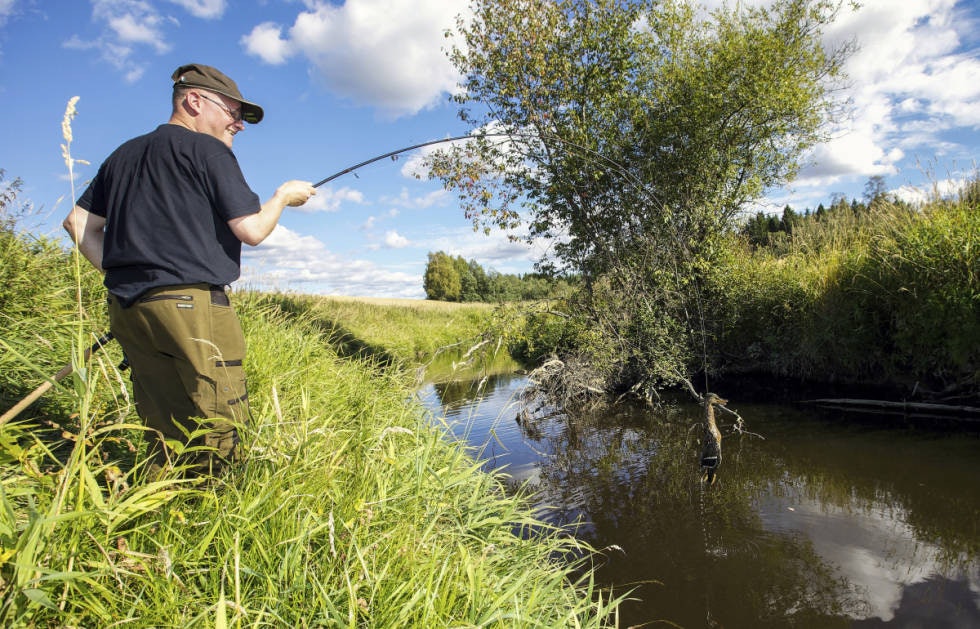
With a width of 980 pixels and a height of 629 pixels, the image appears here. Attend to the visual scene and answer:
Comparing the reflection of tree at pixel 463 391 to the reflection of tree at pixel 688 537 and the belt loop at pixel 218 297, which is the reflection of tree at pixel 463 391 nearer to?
the reflection of tree at pixel 688 537

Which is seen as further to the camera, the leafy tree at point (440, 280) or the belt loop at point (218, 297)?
the leafy tree at point (440, 280)

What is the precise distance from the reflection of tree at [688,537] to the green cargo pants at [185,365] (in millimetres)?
2823

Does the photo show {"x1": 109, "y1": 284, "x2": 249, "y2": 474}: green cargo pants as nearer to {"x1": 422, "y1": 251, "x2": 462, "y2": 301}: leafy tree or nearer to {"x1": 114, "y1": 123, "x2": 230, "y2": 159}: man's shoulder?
{"x1": 114, "y1": 123, "x2": 230, "y2": 159}: man's shoulder

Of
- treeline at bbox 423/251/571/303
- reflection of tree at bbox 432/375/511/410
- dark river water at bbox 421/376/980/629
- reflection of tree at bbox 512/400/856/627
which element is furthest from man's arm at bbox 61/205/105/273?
treeline at bbox 423/251/571/303

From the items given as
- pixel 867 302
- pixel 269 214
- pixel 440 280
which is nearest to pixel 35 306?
pixel 269 214

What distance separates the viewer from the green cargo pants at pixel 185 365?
6.82 ft

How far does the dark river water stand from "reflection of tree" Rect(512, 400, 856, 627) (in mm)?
14

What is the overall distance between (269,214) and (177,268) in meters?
0.47

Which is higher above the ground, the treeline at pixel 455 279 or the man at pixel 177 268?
the treeline at pixel 455 279

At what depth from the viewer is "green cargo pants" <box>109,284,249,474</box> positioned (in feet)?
6.82

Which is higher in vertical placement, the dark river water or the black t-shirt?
the black t-shirt

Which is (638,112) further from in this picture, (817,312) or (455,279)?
(455,279)

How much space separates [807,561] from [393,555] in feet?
11.9

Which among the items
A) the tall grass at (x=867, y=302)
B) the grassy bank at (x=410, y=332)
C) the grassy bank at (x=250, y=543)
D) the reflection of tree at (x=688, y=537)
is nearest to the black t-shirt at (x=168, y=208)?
the grassy bank at (x=250, y=543)
